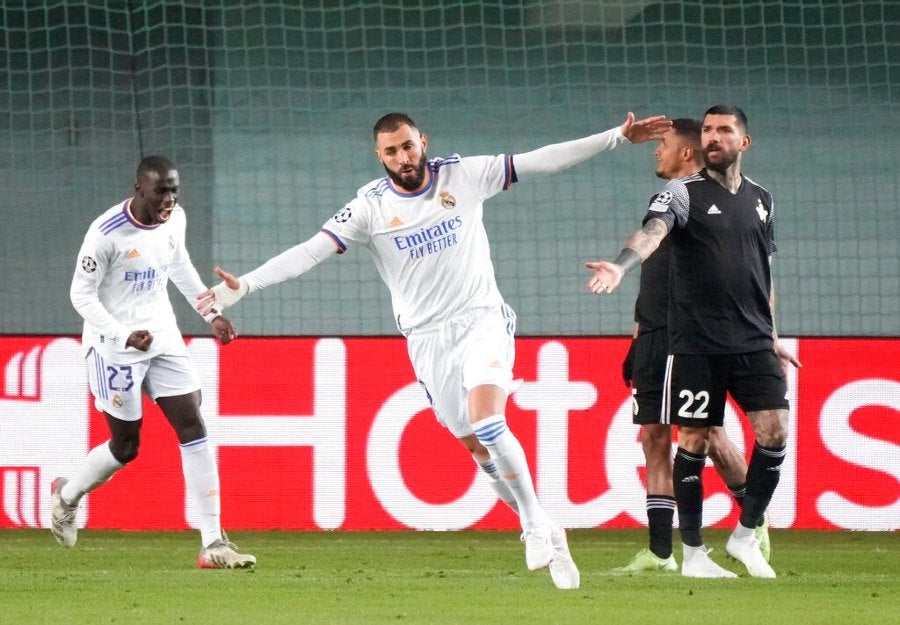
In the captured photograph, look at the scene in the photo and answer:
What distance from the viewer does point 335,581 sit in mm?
6422

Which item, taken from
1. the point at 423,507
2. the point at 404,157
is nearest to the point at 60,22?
the point at 423,507

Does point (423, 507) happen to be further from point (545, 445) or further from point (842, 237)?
point (842, 237)

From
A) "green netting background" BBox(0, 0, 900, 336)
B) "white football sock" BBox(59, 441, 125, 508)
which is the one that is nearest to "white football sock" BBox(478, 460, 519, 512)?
"white football sock" BBox(59, 441, 125, 508)

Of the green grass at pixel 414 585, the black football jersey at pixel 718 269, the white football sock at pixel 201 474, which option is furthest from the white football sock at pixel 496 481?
the white football sock at pixel 201 474

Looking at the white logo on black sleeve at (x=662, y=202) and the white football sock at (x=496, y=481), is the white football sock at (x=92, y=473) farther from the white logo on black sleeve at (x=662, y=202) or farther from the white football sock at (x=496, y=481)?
the white logo on black sleeve at (x=662, y=202)

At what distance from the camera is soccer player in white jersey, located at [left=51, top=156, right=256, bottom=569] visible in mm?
7141

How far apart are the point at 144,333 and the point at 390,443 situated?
2653mm

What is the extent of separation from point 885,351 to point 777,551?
1682mm

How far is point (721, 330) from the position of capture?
6.43 meters

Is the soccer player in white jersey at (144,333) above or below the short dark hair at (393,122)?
below

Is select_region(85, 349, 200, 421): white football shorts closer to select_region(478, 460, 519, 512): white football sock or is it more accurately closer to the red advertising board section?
select_region(478, 460, 519, 512): white football sock

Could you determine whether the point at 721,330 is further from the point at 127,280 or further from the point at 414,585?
the point at 127,280

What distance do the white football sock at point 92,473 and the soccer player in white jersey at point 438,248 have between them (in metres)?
1.56

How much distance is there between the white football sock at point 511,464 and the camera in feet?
19.8
